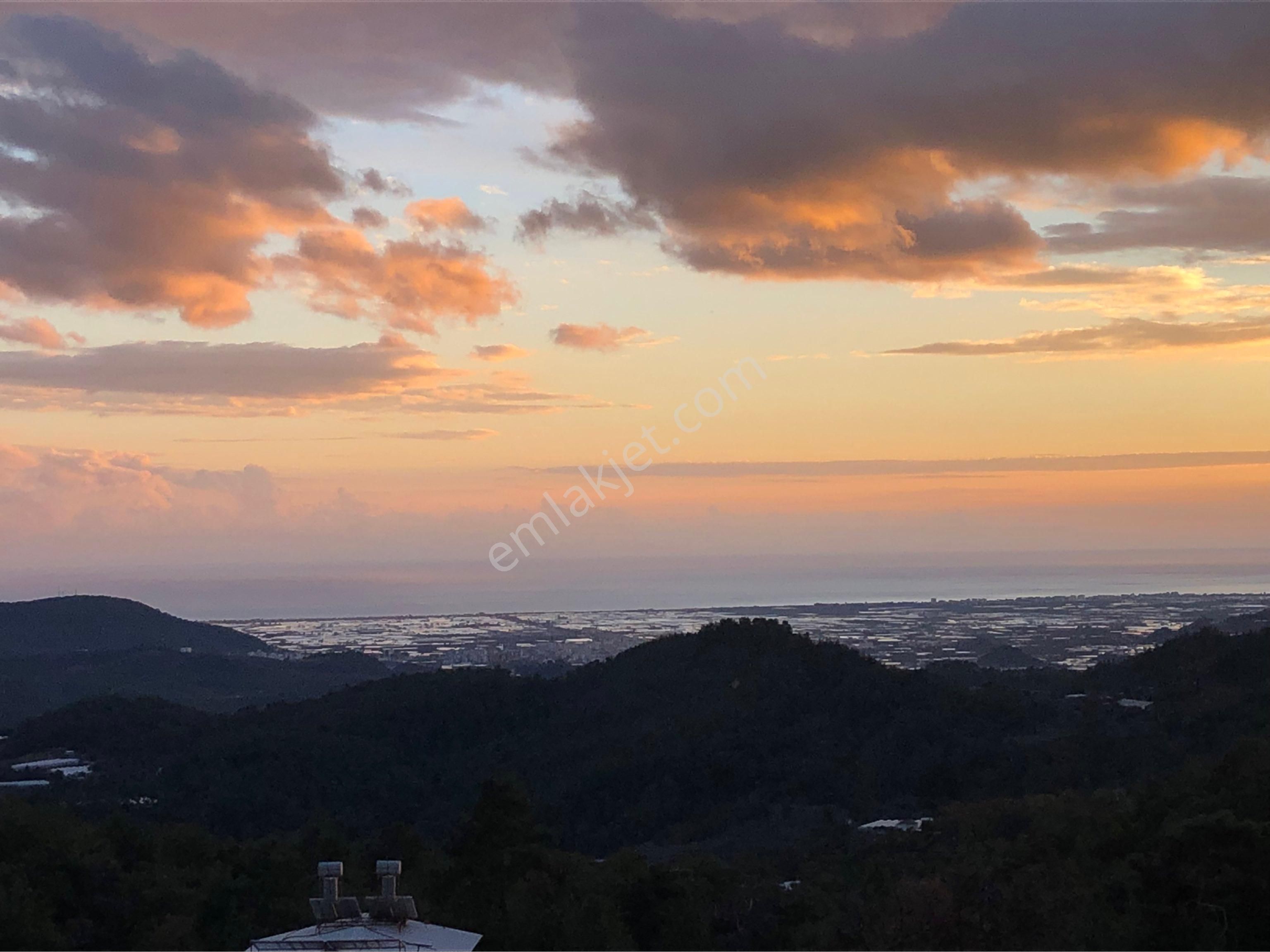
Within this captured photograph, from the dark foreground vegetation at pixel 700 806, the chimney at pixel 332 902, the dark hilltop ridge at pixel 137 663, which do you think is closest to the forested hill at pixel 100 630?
the dark hilltop ridge at pixel 137 663

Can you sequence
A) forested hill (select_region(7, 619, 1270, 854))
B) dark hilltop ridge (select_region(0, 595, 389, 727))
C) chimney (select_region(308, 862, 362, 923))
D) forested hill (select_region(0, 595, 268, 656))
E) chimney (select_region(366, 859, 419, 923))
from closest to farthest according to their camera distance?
chimney (select_region(308, 862, 362, 923)), chimney (select_region(366, 859, 419, 923)), forested hill (select_region(7, 619, 1270, 854)), dark hilltop ridge (select_region(0, 595, 389, 727)), forested hill (select_region(0, 595, 268, 656))

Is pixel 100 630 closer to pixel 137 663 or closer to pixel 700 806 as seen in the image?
pixel 137 663

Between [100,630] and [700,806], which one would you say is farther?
[100,630]

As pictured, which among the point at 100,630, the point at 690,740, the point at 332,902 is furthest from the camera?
the point at 100,630

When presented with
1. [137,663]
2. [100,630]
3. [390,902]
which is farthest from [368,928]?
[100,630]

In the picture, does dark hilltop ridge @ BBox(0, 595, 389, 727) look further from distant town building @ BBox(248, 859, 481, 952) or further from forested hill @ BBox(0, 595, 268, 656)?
distant town building @ BBox(248, 859, 481, 952)

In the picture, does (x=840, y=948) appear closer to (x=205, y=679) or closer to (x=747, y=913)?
(x=747, y=913)

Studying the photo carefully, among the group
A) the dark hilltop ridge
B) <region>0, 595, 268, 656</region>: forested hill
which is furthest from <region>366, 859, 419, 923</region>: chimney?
<region>0, 595, 268, 656</region>: forested hill
